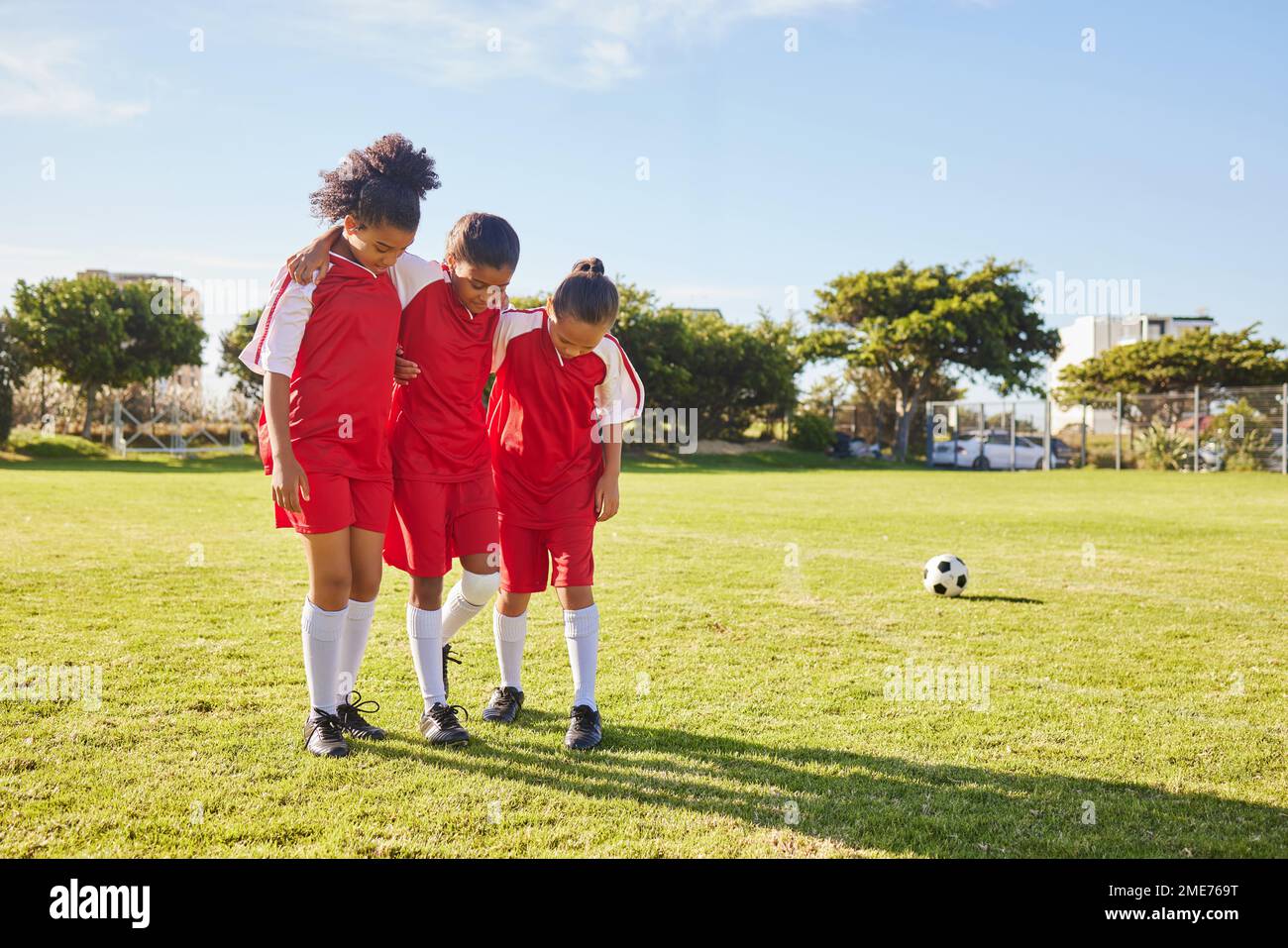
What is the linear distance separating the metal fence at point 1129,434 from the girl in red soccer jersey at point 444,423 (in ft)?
94.6

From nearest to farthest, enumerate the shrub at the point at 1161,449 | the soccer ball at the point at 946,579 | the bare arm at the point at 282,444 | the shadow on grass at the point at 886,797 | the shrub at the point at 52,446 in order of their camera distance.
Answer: the shadow on grass at the point at 886,797 → the bare arm at the point at 282,444 → the soccer ball at the point at 946,579 → the shrub at the point at 52,446 → the shrub at the point at 1161,449

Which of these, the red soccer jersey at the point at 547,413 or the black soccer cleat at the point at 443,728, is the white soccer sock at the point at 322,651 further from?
the red soccer jersey at the point at 547,413

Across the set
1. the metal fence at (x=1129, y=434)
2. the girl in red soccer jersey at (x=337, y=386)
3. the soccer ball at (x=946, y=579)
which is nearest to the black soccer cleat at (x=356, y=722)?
the girl in red soccer jersey at (x=337, y=386)

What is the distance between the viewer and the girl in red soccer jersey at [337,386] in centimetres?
351

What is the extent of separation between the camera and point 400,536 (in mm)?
3986

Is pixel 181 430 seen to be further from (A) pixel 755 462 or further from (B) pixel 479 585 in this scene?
(B) pixel 479 585

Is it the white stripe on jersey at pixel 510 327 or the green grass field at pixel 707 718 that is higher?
the white stripe on jersey at pixel 510 327

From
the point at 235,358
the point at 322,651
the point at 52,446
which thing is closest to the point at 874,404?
the point at 235,358

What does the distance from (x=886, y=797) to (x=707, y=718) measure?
1.06m

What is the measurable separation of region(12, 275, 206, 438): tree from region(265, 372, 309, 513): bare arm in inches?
1163

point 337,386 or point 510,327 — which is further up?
point 510,327

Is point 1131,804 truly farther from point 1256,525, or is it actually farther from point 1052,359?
point 1052,359

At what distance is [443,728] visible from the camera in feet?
12.2

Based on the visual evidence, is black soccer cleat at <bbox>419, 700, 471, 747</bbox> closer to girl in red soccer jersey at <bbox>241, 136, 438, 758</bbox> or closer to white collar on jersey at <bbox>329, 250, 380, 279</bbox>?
girl in red soccer jersey at <bbox>241, 136, 438, 758</bbox>
